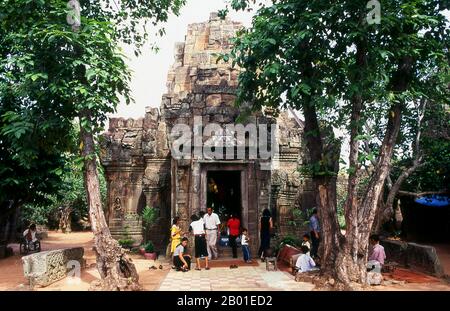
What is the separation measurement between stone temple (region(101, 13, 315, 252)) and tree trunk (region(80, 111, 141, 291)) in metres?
0.96

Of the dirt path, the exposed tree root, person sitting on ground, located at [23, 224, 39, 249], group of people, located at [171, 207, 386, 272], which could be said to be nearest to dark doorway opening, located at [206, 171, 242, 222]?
the dirt path

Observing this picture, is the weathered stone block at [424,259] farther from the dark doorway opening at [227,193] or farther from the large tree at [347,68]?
the dark doorway opening at [227,193]

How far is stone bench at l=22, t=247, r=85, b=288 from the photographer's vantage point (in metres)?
9.13

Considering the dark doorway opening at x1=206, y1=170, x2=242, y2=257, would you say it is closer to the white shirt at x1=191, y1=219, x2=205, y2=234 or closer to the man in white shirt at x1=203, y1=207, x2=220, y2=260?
the man in white shirt at x1=203, y1=207, x2=220, y2=260

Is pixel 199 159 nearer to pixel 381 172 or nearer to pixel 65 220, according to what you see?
pixel 381 172

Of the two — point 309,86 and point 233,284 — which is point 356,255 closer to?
point 233,284

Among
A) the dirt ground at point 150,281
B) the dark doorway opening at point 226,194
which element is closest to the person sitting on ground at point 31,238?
the dirt ground at point 150,281

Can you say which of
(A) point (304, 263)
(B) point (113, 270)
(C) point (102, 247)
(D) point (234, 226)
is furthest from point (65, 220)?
(A) point (304, 263)

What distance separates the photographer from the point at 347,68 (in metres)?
8.46

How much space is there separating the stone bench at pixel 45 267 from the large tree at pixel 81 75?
141cm

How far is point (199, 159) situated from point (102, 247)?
4.08 meters

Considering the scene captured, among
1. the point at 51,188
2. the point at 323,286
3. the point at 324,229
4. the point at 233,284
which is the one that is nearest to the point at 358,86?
the point at 324,229

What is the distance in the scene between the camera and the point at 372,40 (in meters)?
8.28
